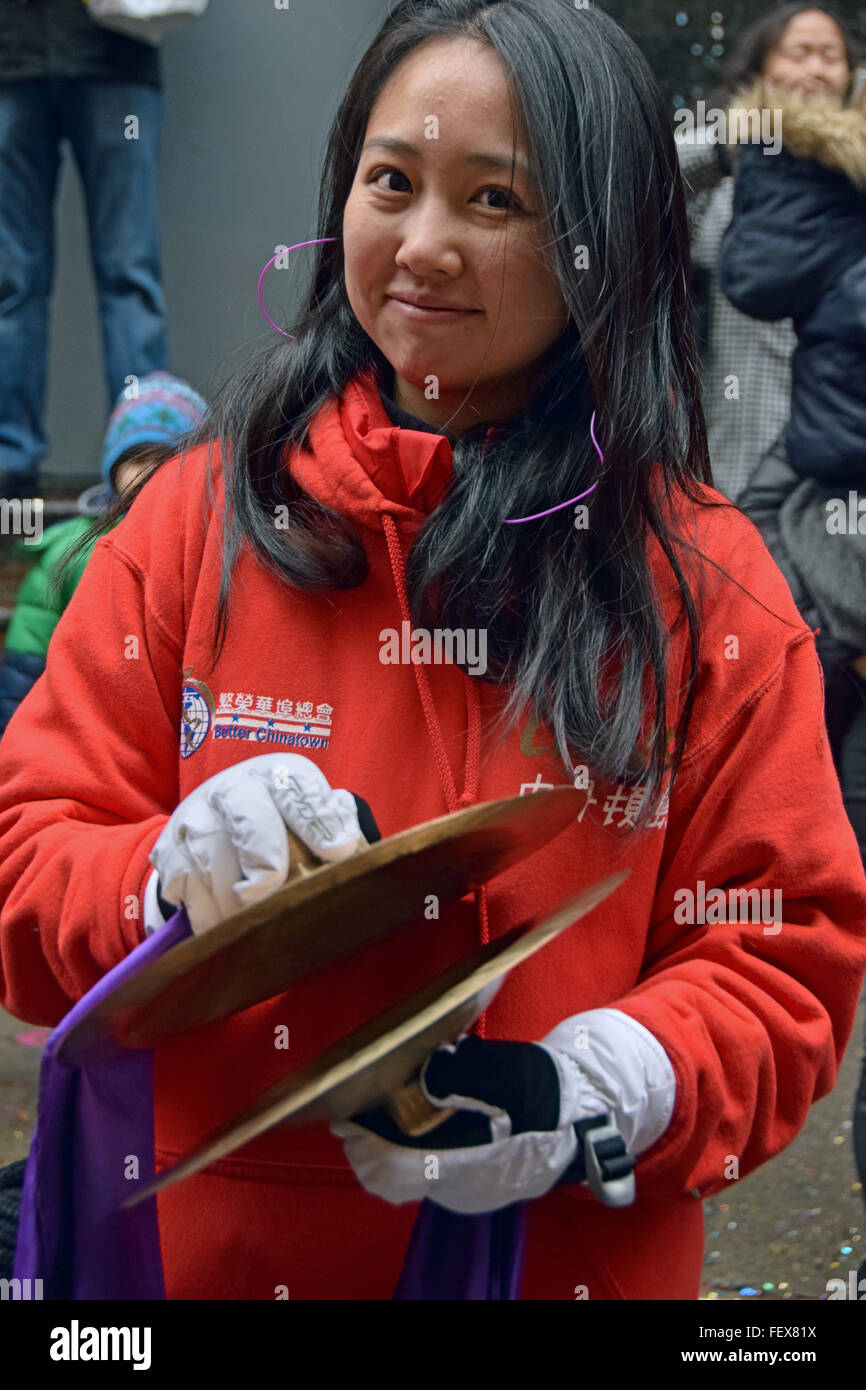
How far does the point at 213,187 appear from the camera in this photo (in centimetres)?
436

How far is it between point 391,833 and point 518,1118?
0.31 meters

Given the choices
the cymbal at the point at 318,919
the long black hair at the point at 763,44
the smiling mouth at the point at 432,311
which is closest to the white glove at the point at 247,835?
→ the cymbal at the point at 318,919

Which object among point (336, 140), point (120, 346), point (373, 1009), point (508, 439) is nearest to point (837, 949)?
point (373, 1009)

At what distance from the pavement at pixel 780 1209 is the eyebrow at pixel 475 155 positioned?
6.83ft

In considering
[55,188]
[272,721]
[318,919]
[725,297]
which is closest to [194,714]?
[272,721]

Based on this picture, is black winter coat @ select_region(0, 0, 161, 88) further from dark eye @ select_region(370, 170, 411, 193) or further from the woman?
dark eye @ select_region(370, 170, 411, 193)

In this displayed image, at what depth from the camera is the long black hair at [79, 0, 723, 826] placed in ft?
4.41

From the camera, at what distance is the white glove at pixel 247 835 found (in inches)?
42.9

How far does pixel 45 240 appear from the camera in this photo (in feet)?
13.4

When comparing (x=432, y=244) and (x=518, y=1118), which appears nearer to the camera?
(x=518, y=1118)

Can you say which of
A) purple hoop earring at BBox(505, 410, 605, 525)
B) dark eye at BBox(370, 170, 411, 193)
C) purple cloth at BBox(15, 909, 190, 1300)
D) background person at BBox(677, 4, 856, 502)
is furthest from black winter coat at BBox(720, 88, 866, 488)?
purple cloth at BBox(15, 909, 190, 1300)

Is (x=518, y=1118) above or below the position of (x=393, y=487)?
below

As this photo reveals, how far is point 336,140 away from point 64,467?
3094 mm

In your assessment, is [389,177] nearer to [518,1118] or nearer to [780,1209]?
[518,1118]
